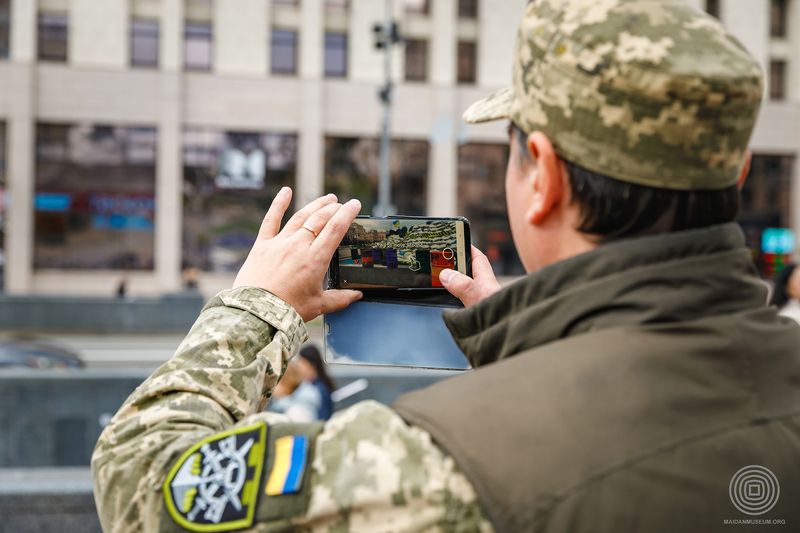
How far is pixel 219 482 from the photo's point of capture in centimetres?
119

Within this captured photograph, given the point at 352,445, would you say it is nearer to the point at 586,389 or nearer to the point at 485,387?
the point at 485,387

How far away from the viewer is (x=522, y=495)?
3.62 feet

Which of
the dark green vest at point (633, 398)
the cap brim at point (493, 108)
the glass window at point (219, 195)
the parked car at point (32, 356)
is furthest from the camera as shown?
the glass window at point (219, 195)

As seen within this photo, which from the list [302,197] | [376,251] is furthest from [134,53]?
[376,251]

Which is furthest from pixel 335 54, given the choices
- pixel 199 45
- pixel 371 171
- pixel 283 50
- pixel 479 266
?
pixel 479 266

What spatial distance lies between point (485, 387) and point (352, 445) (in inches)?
8.3

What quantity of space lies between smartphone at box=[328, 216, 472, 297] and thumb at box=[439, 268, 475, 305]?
0.03 m

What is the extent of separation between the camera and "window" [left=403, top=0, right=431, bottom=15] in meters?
32.6

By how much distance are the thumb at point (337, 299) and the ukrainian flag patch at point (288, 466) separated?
0.49 m

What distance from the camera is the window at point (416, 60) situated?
32812mm

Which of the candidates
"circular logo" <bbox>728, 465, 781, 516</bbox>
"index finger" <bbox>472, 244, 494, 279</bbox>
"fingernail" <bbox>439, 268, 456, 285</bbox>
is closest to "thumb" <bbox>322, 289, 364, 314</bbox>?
"fingernail" <bbox>439, 268, 456, 285</bbox>

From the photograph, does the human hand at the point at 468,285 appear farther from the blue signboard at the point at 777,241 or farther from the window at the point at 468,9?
the blue signboard at the point at 777,241

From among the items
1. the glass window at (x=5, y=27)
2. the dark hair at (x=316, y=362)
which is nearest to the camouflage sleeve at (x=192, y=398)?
the dark hair at (x=316, y=362)

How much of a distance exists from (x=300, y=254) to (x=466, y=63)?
1296 inches
